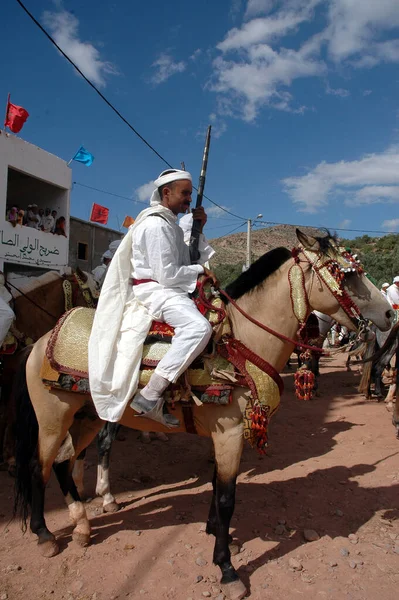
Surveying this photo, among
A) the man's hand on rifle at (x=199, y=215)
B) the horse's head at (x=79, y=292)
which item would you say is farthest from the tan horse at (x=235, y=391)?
the horse's head at (x=79, y=292)

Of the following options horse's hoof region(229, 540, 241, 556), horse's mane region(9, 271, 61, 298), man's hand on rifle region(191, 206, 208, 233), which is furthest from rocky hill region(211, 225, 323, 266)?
horse's hoof region(229, 540, 241, 556)

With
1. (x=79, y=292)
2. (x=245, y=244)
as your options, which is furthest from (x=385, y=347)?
(x=245, y=244)

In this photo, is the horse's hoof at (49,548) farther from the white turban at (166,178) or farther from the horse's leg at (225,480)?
the white turban at (166,178)

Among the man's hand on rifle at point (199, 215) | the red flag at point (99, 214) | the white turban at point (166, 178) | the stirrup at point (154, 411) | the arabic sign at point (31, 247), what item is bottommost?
the stirrup at point (154, 411)

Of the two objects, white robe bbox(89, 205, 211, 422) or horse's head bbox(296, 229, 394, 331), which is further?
horse's head bbox(296, 229, 394, 331)

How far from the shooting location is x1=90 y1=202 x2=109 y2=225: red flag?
17062 millimetres

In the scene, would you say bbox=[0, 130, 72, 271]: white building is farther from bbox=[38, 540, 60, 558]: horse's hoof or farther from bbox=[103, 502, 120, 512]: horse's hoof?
bbox=[38, 540, 60, 558]: horse's hoof

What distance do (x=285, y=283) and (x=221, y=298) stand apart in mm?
478

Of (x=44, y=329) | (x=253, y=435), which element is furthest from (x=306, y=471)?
(x=44, y=329)

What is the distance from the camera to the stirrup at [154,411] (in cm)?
265

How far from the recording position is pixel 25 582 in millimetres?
2799

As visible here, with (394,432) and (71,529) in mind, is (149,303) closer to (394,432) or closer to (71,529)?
(71,529)

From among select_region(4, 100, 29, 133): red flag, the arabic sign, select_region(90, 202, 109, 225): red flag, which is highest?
select_region(4, 100, 29, 133): red flag

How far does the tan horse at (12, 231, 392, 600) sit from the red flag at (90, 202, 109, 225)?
14648 millimetres
